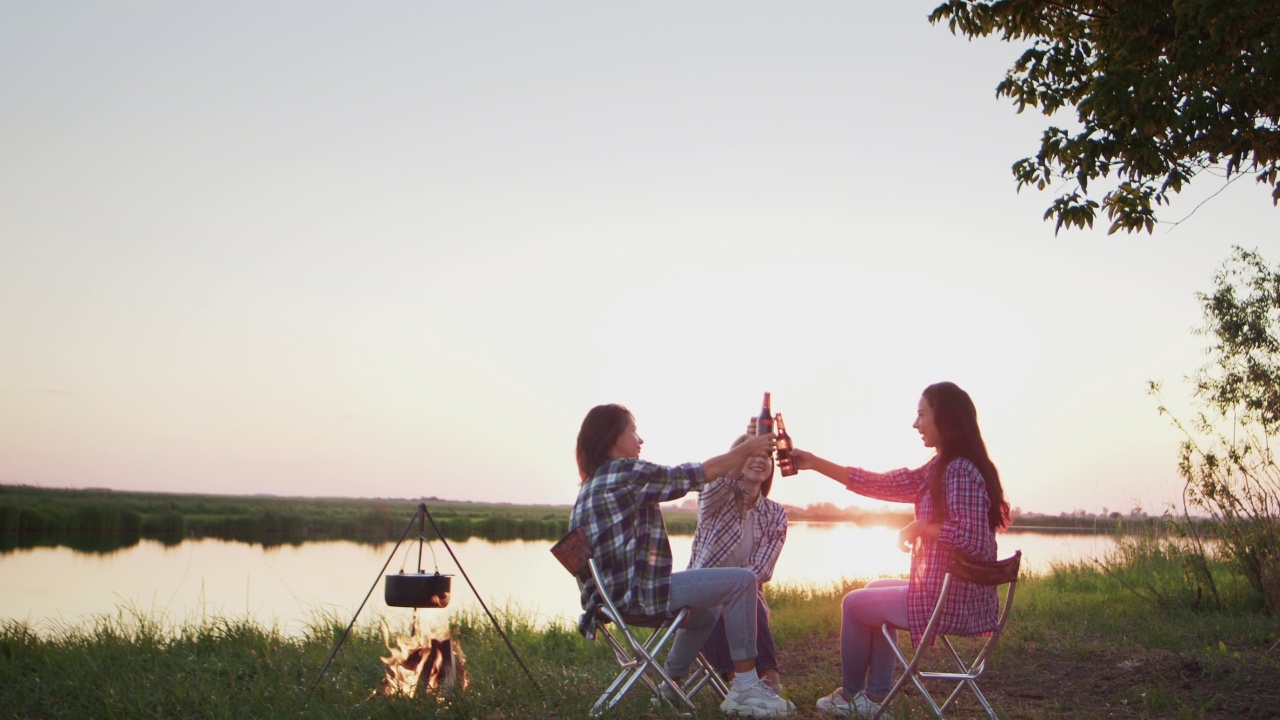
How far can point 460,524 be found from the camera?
36250mm

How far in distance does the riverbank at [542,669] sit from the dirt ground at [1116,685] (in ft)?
0.03

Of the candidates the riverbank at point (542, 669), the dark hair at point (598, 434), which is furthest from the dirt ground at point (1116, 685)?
the dark hair at point (598, 434)

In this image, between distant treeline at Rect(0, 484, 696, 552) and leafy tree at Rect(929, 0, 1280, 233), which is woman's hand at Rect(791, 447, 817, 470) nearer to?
leafy tree at Rect(929, 0, 1280, 233)

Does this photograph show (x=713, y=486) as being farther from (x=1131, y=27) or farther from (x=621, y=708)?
(x=1131, y=27)

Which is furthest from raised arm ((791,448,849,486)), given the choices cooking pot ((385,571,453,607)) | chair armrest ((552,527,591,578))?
cooking pot ((385,571,453,607))

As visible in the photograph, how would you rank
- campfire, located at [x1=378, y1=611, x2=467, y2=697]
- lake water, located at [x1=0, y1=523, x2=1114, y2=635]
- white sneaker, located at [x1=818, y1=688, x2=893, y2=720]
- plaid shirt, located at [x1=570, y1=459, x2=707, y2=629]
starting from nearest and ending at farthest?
plaid shirt, located at [x1=570, y1=459, x2=707, y2=629] → white sneaker, located at [x1=818, y1=688, x2=893, y2=720] → campfire, located at [x1=378, y1=611, x2=467, y2=697] → lake water, located at [x1=0, y1=523, x2=1114, y2=635]

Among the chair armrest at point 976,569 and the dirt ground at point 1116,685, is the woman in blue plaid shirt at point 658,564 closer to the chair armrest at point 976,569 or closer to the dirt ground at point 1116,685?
the dirt ground at point 1116,685

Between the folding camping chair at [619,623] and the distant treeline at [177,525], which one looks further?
the distant treeline at [177,525]

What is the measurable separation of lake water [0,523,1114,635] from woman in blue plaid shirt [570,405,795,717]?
7.47 feet

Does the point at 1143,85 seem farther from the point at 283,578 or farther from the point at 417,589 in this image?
the point at 283,578

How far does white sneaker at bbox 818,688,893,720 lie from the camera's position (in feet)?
12.7

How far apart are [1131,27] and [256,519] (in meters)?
32.9

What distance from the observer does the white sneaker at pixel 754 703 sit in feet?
12.1

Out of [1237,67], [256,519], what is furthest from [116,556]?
[1237,67]
